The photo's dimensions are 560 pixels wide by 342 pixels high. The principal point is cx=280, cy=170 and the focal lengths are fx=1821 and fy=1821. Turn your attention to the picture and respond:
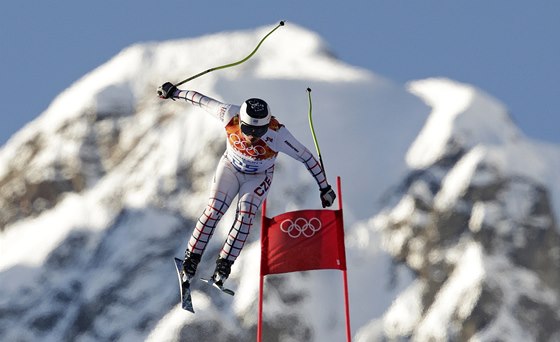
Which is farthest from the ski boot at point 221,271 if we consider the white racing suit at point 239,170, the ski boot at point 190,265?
the ski boot at point 190,265

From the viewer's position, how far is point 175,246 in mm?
118188

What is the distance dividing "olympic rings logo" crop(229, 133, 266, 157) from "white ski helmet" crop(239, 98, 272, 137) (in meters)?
0.62

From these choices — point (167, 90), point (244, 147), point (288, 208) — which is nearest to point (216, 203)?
point (244, 147)

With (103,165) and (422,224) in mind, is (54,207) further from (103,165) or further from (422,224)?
(422,224)

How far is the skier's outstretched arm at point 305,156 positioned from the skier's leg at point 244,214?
1.28 m

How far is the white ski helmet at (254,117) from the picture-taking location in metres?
42.1

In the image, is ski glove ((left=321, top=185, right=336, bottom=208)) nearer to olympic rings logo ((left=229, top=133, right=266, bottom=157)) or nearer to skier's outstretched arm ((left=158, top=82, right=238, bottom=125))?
olympic rings logo ((left=229, top=133, right=266, bottom=157))

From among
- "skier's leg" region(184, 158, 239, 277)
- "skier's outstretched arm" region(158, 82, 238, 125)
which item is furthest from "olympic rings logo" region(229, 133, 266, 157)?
"skier's leg" region(184, 158, 239, 277)

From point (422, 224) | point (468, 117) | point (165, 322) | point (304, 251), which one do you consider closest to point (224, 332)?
point (165, 322)

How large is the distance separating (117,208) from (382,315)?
21.7 meters

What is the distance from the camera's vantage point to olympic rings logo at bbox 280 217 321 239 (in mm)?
45906

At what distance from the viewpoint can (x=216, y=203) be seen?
143ft

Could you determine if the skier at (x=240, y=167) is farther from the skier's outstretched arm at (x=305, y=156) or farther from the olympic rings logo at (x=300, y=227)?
the olympic rings logo at (x=300, y=227)

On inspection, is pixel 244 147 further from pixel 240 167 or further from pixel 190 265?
pixel 190 265
